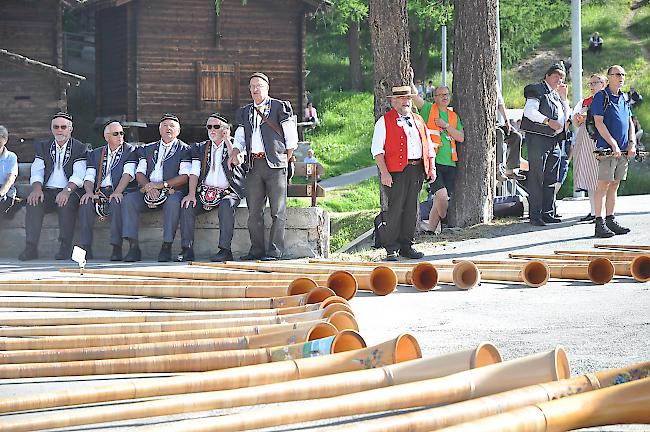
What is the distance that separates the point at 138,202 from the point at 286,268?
3064 millimetres

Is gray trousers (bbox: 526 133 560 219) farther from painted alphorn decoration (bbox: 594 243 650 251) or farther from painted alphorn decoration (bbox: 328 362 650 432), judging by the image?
painted alphorn decoration (bbox: 328 362 650 432)

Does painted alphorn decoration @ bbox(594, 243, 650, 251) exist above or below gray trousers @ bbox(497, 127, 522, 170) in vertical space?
below

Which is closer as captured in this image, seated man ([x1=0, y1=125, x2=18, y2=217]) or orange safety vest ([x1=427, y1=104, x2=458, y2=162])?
seated man ([x1=0, y1=125, x2=18, y2=217])

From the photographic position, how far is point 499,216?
15648 mm

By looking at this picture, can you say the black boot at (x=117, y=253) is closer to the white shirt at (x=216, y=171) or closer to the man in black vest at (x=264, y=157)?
the white shirt at (x=216, y=171)

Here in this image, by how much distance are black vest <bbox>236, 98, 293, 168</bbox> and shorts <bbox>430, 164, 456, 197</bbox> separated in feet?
8.12

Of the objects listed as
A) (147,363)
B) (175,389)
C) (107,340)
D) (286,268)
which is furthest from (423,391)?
(286,268)

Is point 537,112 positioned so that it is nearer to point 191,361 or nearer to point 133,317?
point 133,317

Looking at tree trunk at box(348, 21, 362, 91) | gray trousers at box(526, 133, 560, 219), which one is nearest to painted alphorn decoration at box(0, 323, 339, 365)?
gray trousers at box(526, 133, 560, 219)

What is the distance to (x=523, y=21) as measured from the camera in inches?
1848

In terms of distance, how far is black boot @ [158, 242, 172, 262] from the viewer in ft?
42.7

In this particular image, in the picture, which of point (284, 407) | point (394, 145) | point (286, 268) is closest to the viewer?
point (284, 407)

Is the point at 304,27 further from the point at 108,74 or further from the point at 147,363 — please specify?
the point at 147,363

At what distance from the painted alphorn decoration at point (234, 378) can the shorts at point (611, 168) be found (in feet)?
27.1
